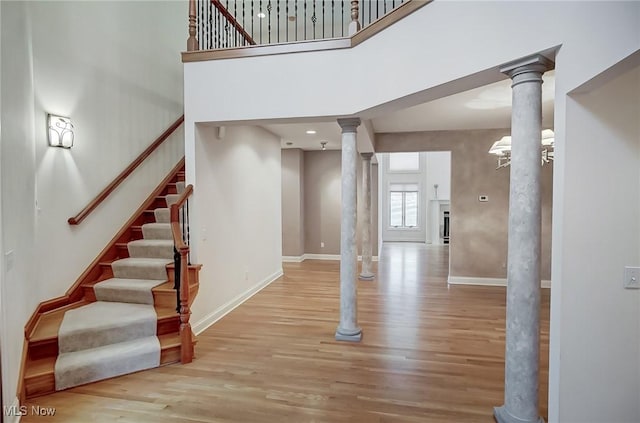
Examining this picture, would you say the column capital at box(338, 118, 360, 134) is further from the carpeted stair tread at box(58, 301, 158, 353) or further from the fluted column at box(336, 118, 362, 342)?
the carpeted stair tread at box(58, 301, 158, 353)

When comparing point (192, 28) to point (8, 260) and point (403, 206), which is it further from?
point (403, 206)

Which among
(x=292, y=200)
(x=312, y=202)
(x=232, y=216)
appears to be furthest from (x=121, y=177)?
(x=312, y=202)

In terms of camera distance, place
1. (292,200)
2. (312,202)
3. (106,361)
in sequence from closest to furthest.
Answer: (106,361), (292,200), (312,202)

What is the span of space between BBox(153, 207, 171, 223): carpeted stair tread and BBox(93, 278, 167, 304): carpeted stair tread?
3.71 ft

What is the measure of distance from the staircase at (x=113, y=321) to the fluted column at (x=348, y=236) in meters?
1.60

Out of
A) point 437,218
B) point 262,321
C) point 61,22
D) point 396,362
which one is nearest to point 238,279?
point 262,321

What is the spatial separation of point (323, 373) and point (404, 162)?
11.4 metres

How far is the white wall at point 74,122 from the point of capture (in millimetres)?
2639

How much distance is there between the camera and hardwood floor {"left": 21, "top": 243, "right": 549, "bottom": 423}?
2547 millimetres

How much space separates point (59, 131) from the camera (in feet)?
11.6

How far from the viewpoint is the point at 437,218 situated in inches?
503

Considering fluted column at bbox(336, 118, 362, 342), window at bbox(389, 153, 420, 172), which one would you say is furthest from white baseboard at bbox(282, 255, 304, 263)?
window at bbox(389, 153, 420, 172)

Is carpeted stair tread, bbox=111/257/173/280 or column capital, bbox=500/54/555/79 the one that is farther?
carpeted stair tread, bbox=111/257/173/280

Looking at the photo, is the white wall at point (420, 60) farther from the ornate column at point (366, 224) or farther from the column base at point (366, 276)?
the column base at point (366, 276)
